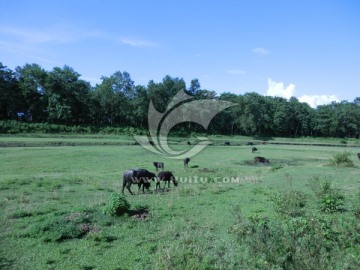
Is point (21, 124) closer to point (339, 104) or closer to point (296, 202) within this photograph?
point (296, 202)

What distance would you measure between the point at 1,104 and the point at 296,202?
246ft

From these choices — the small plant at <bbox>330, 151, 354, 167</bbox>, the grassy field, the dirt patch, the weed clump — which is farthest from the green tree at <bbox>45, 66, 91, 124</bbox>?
the weed clump

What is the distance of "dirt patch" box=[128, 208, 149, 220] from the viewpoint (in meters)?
12.1

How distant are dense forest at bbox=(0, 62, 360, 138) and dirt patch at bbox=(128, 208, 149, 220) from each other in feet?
216

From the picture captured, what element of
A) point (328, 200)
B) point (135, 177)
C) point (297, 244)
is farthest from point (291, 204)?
point (135, 177)

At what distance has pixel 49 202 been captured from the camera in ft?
46.8

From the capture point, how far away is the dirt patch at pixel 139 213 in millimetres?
12078

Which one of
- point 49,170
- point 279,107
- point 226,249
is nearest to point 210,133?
point 279,107

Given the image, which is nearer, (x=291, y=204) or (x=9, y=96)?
(x=291, y=204)

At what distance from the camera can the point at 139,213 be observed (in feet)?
41.2

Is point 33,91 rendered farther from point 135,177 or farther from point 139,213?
point 139,213

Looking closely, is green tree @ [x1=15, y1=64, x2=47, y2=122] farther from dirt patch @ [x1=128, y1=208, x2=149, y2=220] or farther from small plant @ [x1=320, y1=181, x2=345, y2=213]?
small plant @ [x1=320, y1=181, x2=345, y2=213]

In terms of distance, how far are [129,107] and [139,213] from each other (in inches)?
2899

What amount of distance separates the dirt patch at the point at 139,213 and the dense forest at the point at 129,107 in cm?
6569
